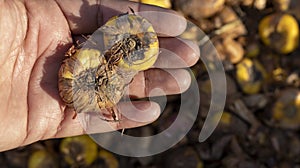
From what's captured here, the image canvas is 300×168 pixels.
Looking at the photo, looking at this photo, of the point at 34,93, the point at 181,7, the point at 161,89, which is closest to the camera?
the point at 34,93

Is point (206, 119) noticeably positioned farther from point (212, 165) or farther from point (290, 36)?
point (290, 36)

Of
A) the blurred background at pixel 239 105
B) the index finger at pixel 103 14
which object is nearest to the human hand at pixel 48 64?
the index finger at pixel 103 14

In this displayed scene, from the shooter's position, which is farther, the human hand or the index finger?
the index finger

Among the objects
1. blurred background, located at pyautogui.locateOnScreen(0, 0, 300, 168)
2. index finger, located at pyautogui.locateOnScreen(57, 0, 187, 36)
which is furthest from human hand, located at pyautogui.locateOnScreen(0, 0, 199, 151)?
blurred background, located at pyautogui.locateOnScreen(0, 0, 300, 168)

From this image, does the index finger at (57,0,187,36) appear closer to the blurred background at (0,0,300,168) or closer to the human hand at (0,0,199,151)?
the human hand at (0,0,199,151)

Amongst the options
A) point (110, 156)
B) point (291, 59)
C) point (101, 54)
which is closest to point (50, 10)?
point (101, 54)

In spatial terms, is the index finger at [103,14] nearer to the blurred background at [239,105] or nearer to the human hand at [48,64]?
the human hand at [48,64]

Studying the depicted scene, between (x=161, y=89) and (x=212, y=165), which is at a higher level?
(x=161, y=89)

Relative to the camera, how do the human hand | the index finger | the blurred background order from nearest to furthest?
1. the human hand
2. the index finger
3. the blurred background
